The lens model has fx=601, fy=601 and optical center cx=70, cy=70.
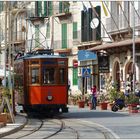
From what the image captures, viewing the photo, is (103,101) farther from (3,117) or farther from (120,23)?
(3,117)

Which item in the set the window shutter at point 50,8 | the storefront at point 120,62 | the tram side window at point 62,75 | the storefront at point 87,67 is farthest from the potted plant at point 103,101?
the window shutter at point 50,8

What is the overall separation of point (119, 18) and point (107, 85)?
16.5ft

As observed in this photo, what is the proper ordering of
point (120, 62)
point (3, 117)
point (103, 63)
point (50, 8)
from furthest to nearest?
point (50, 8) < point (103, 63) < point (120, 62) < point (3, 117)

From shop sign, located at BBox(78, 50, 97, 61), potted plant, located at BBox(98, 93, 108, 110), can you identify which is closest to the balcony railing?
shop sign, located at BBox(78, 50, 97, 61)

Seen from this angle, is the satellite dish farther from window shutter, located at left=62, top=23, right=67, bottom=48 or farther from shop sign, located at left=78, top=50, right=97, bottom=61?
window shutter, located at left=62, top=23, right=67, bottom=48

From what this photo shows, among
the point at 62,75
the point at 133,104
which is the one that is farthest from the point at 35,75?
the point at 133,104

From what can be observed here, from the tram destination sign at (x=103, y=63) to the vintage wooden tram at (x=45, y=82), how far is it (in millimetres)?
18768

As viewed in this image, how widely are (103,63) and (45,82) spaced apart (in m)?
20.1

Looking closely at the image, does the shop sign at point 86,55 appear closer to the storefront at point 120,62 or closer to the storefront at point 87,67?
the storefront at point 87,67

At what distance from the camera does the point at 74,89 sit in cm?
5181

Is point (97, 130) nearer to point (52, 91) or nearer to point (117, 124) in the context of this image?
point (117, 124)

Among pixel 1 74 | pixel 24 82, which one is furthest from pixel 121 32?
pixel 24 82

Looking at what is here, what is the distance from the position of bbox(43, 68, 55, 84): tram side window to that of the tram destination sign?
19.2 metres

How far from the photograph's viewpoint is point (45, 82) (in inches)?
1053
